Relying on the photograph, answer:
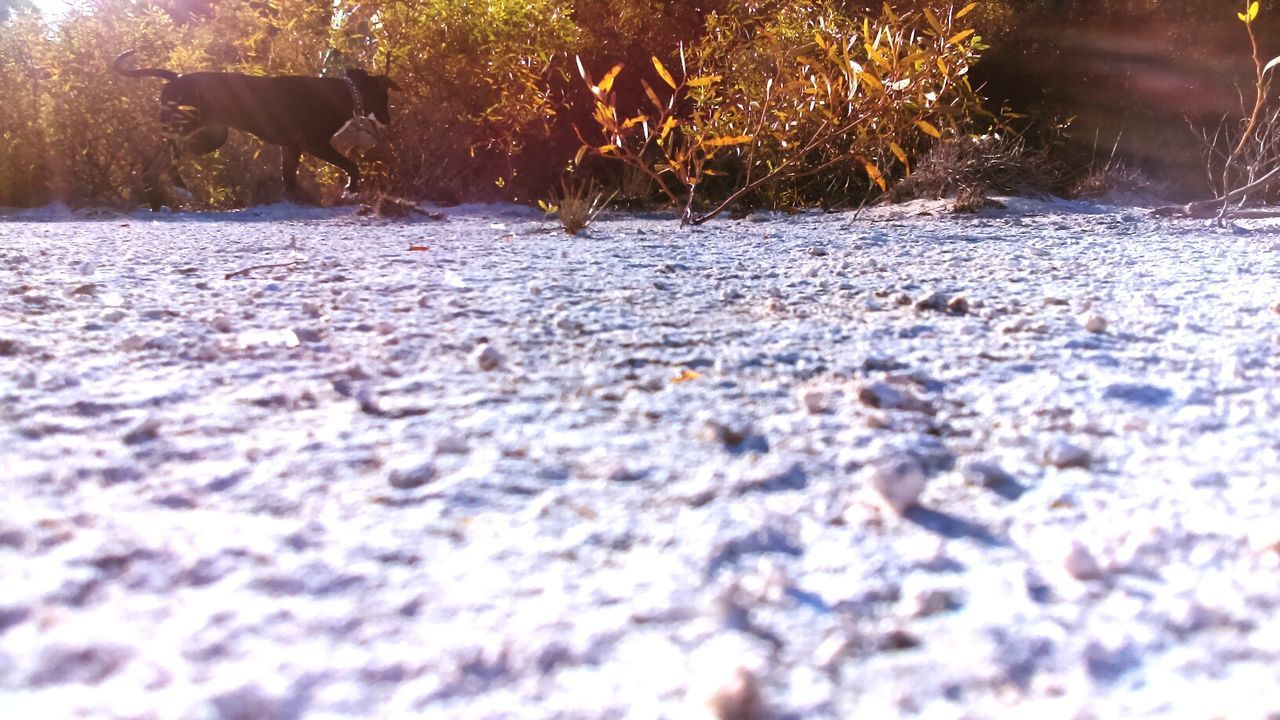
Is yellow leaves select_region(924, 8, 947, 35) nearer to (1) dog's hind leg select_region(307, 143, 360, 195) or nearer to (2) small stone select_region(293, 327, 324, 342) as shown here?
(2) small stone select_region(293, 327, 324, 342)

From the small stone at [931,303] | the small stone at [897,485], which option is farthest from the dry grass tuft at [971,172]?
the small stone at [897,485]

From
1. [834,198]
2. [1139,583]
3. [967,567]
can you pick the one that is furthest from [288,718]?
[834,198]

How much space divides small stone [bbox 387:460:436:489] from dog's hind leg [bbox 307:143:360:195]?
204 inches

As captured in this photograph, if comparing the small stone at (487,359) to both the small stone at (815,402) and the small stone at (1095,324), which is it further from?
the small stone at (1095,324)

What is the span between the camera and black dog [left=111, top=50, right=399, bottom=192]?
543 centimetres

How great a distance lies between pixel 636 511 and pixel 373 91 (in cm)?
536

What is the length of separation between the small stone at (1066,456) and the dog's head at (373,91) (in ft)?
17.6

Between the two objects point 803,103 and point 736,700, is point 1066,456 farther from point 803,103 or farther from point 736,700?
point 803,103

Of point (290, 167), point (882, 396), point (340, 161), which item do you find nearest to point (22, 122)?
point (290, 167)

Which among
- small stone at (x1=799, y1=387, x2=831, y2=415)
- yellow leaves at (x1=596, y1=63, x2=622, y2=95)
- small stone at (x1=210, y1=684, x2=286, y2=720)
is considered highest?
yellow leaves at (x1=596, y1=63, x2=622, y2=95)

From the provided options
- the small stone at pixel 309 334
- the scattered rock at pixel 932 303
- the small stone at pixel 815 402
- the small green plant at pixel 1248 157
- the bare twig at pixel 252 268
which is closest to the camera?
the small stone at pixel 815 402

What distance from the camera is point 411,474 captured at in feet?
2.89

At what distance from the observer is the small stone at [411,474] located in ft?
2.82

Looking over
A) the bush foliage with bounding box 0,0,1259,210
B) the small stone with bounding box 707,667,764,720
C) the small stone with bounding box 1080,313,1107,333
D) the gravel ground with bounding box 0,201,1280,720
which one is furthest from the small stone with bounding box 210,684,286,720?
the bush foliage with bounding box 0,0,1259,210
